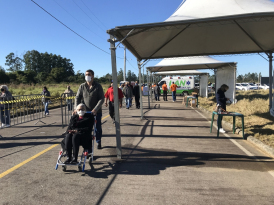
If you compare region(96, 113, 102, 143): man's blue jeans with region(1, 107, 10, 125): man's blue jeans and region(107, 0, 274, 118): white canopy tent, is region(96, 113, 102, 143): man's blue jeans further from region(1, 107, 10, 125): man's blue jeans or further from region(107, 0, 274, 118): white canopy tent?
region(1, 107, 10, 125): man's blue jeans

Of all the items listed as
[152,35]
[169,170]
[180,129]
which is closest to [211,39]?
[152,35]

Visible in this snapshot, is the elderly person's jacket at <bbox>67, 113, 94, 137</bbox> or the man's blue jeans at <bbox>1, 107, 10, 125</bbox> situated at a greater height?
the elderly person's jacket at <bbox>67, 113, 94, 137</bbox>

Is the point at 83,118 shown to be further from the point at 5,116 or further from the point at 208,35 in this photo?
the point at 208,35

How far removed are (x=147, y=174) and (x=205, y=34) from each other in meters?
7.06

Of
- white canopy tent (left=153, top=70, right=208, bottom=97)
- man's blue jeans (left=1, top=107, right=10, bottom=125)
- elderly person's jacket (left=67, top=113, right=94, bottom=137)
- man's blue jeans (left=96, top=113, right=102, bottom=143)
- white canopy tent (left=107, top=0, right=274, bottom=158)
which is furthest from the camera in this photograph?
white canopy tent (left=153, top=70, right=208, bottom=97)

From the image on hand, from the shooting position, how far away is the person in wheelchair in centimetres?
446

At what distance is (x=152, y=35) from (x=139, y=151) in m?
4.79

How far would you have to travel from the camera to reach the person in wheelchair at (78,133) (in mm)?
4461

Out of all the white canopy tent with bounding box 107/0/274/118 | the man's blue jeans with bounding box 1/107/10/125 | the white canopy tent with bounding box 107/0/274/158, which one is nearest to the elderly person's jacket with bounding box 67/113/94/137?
the white canopy tent with bounding box 107/0/274/158

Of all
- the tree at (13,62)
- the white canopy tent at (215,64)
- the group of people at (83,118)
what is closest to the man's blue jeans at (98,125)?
the group of people at (83,118)

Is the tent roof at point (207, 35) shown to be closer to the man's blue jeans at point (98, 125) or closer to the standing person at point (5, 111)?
the man's blue jeans at point (98, 125)

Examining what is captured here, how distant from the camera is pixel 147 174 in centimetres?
436

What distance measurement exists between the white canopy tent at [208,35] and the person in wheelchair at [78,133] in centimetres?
253

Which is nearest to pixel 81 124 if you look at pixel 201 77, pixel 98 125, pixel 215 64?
pixel 98 125
